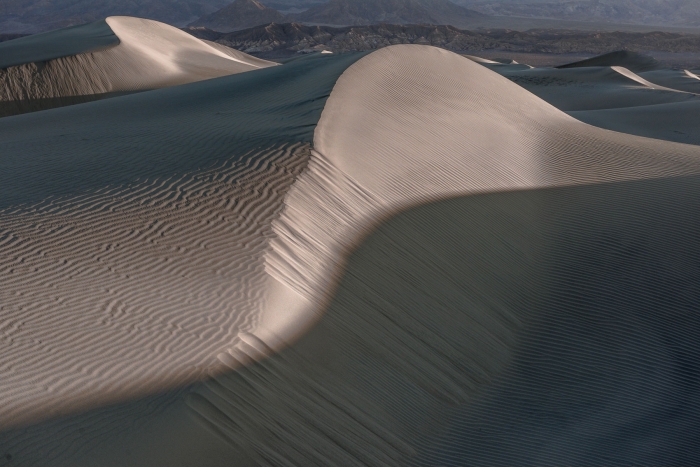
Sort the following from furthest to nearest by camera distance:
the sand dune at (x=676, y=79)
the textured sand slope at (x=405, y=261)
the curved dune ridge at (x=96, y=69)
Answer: the sand dune at (x=676, y=79), the curved dune ridge at (x=96, y=69), the textured sand slope at (x=405, y=261)

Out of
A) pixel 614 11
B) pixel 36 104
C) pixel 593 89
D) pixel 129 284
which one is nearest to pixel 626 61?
pixel 593 89

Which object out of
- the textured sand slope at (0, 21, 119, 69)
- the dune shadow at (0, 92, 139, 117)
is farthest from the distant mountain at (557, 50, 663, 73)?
the dune shadow at (0, 92, 139, 117)

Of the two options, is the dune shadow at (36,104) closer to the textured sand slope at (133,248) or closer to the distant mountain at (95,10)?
the textured sand slope at (133,248)

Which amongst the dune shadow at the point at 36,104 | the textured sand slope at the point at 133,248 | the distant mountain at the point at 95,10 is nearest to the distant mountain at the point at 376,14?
the distant mountain at the point at 95,10

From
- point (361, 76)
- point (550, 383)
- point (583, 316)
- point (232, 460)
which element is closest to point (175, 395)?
point (232, 460)

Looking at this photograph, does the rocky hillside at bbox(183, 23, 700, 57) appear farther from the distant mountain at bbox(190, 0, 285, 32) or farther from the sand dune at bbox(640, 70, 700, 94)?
the sand dune at bbox(640, 70, 700, 94)

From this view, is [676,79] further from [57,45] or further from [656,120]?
[57,45]

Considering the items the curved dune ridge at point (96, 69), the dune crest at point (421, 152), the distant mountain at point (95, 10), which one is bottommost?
the distant mountain at point (95, 10)
